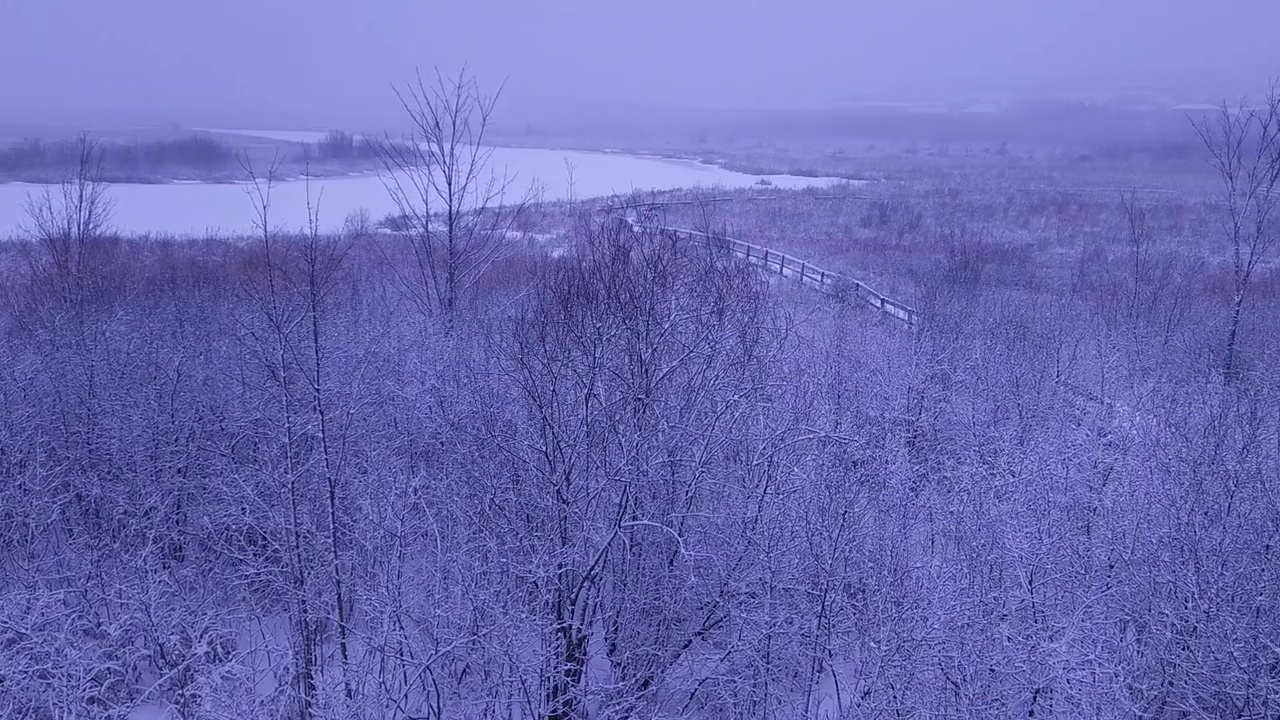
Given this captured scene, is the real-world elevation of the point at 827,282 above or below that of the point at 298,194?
below

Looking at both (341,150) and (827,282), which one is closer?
(827,282)

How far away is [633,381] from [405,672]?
12.8 ft

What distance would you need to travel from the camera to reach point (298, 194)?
43750 millimetres

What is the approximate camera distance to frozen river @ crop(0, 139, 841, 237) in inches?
1278

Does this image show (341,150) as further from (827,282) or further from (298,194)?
(827,282)

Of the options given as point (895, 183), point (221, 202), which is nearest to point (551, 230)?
point (221, 202)

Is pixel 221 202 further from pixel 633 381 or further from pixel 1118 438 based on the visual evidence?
pixel 1118 438

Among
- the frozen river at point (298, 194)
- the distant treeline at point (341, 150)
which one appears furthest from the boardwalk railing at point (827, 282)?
the distant treeline at point (341, 150)

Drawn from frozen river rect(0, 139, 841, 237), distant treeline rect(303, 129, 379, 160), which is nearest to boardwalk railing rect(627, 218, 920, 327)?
frozen river rect(0, 139, 841, 237)

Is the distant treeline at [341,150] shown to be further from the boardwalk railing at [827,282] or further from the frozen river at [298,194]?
the boardwalk railing at [827,282]

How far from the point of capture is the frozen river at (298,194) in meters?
32.5

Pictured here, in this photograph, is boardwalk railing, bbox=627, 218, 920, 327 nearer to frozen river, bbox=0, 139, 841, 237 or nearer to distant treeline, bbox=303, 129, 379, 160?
frozen river, bbox=0, 139, 841, 237

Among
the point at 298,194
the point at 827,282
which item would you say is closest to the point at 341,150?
the point at 298,194

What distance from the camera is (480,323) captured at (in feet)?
48.8
